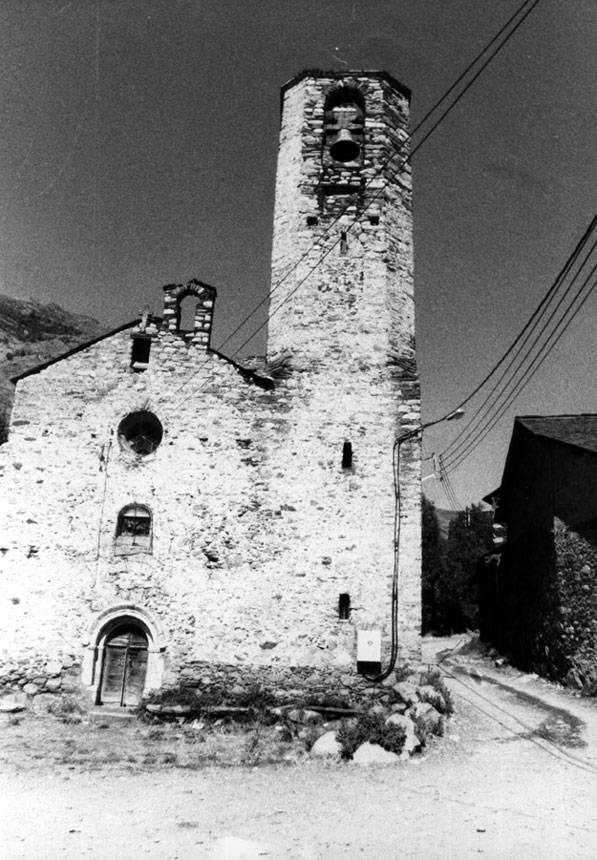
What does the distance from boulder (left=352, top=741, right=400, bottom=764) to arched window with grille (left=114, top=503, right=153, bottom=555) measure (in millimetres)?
5685

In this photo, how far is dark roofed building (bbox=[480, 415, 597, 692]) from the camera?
13.6m

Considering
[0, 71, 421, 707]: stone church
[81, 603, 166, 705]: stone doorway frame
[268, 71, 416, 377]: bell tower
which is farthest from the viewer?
[268, 71, 416, 377]: bell tower

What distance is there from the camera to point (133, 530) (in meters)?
12.3

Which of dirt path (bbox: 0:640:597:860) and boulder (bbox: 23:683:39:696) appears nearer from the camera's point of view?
dirt path (bbox: 0:640:597:860)

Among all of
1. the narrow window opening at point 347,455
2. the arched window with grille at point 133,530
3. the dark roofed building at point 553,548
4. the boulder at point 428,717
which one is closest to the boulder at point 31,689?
the arched window with grille at point 133,530

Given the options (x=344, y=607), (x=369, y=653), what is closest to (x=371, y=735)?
(x=369, y=653)

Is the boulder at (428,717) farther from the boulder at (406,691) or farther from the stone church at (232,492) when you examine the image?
the stone church at (232,492)

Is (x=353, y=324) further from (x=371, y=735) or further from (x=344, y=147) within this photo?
(x=371, y=735)

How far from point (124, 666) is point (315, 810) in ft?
19.6

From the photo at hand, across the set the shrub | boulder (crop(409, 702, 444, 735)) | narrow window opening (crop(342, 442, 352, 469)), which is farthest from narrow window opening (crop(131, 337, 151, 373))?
boulder (crop(409, 702, 444, 735))

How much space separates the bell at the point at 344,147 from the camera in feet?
48.1

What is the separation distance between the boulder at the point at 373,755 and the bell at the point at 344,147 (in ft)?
43.0

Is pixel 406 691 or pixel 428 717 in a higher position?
pixel 406 691

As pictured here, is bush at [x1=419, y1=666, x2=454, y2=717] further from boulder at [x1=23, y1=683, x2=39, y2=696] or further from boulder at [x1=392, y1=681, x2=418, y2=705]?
boulder at [x1=23, y1=683, x2=39, y2=696]
